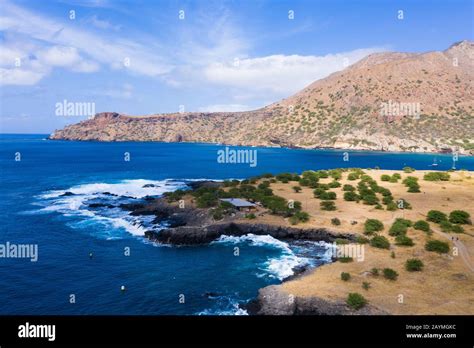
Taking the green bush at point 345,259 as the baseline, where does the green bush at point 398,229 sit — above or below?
above

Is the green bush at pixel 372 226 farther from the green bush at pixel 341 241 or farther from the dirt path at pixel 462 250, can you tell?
the dirt path at pixel 462 250

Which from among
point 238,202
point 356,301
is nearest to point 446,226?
point 356,301

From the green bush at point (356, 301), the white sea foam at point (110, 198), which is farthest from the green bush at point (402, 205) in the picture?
the white sea foam at point (110, 198)

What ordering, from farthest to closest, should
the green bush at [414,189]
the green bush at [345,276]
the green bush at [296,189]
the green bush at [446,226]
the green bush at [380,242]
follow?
the green bush at [296,189] < the green bush at [414,189] < the green bush at [446,226] < the green bush at [380,242] < the green bush at [345,276]

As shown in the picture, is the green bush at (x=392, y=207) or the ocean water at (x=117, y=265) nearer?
the ocean water at (x=117, y=265)
